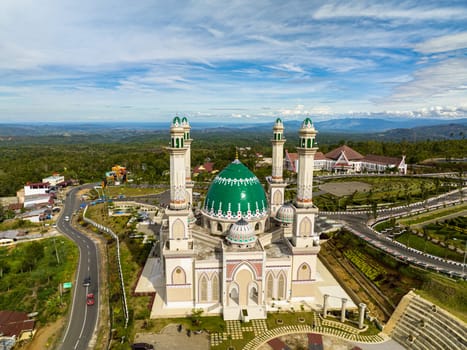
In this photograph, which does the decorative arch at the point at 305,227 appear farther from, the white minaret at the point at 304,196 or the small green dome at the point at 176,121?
the small green dome at the point at 176,121

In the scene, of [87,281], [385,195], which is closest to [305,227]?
[87,281]

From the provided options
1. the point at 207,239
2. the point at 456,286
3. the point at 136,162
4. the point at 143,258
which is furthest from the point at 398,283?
the point at 136,162

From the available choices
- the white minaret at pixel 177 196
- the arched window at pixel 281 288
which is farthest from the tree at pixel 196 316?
the arched window at pixel 281 288

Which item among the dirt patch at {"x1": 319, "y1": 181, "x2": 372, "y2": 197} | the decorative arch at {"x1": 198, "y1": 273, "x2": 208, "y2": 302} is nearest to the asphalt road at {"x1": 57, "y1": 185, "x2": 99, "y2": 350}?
the decorative arch at {"x1": 198, "y1": 273, "x2": 208, "y2": 302}

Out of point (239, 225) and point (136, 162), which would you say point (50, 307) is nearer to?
point (239, 225)

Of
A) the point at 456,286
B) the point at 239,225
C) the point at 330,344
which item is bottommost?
the point at 330,344
